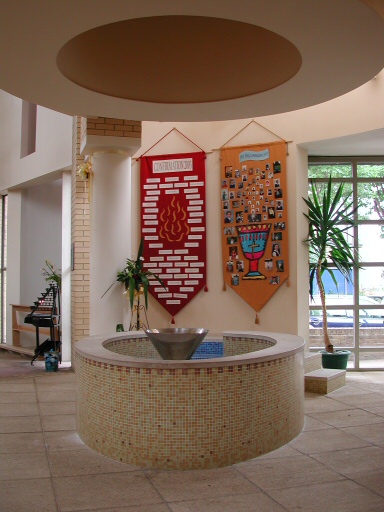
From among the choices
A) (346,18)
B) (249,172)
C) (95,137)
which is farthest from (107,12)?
(249,172)

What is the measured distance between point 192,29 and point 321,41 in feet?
4.43

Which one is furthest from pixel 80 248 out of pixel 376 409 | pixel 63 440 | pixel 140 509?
pixel 140 509

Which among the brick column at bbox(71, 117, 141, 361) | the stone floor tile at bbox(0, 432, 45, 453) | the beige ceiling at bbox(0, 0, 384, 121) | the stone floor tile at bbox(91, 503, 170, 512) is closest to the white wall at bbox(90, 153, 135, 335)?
the brick column at bbox(71, 117, 141, 361)

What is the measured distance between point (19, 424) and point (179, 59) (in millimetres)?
3679

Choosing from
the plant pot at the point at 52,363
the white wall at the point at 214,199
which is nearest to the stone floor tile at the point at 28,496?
the white wall at the point at 214,199

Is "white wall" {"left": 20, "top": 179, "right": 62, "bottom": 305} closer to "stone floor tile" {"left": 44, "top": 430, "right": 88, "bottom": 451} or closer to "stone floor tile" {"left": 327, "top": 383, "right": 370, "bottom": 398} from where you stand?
"stone floor tile" {"left": 44, "top": 430, "right": 88, "bottom": 451}

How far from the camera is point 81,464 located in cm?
422

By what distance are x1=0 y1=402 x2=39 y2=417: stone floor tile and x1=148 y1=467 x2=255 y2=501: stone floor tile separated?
7.24 ft

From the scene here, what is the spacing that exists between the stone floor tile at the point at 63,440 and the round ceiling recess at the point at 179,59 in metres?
3.05

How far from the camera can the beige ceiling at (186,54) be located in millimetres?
3631

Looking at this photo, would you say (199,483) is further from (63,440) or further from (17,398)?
(17,398)

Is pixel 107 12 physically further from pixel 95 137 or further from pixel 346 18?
pixel 95 137

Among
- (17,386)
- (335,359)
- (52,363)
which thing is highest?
(335,359)

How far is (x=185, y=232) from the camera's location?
845cm
